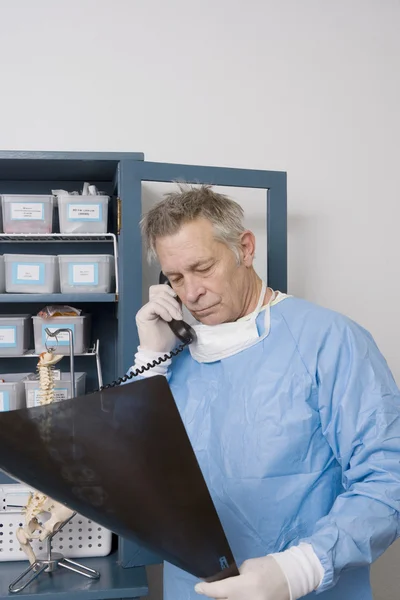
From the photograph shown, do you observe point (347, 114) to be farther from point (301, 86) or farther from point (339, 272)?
point (339, 272)

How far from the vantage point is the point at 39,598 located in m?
1.50

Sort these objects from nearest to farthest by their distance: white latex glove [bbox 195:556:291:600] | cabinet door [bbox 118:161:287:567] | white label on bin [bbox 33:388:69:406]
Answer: white latex glove [bbox 195:556:291:600] < cabinet door [bbox 118:161:287:567] < white label on bin [bbox 33:388:69:406]

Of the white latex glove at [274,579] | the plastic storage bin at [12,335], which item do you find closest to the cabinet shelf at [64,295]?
the plastic storage bin at [12,335]

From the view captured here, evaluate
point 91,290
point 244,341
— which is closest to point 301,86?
point 91,290

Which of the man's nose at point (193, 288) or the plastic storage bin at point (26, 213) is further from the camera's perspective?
the plastic storage bin at point (26, 213)

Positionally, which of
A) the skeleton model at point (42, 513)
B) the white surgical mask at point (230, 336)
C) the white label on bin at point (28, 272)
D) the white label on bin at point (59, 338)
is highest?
the white label on bin at point (28, 272)

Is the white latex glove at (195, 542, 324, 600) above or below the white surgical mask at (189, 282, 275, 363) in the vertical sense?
below

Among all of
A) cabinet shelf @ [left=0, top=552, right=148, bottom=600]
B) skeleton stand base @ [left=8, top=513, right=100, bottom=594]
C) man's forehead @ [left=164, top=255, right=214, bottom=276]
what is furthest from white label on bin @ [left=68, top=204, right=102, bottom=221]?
cabinet shelf @ [left=0, top=552, right=148, bottom=600]

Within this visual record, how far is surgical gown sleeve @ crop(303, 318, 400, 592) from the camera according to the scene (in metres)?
0.97

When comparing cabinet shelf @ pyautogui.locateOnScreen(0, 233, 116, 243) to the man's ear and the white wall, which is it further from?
the man's ear

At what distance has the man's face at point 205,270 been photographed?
4.06 feet

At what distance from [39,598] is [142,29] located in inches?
72.6

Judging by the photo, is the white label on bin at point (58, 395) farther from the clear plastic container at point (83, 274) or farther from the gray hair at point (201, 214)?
the gray hair at point (201, 214)

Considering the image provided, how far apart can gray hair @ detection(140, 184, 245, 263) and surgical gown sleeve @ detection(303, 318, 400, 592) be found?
0.29 m
